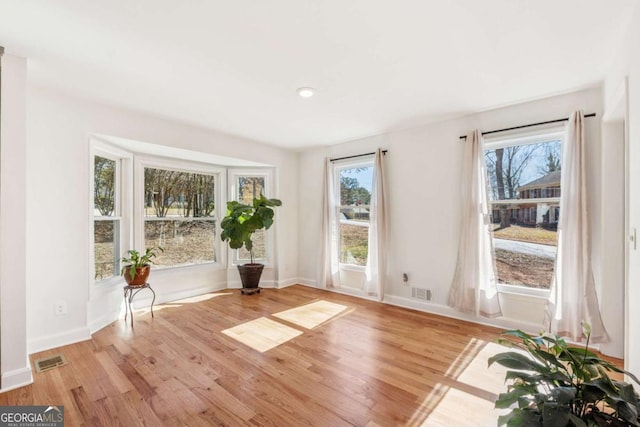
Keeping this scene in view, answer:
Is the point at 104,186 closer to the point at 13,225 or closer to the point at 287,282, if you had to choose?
the point at 13,225

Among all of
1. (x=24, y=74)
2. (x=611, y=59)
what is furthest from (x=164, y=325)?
(x=611, y=59)

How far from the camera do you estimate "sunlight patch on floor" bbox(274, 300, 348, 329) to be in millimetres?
3383

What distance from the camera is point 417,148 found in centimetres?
386

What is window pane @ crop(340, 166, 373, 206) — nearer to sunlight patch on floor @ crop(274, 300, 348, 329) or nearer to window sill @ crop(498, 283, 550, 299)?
sunlight patch on floor @ crop(274, 300, 348, 329)

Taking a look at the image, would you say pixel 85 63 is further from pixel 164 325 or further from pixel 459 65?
pixel 459 65

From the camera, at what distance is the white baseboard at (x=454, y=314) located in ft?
10.0

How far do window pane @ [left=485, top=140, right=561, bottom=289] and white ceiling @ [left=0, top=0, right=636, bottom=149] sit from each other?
24.2 inches

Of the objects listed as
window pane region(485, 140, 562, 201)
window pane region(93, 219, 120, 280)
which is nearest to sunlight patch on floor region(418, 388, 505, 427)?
window pane region(485, 140, 562, 201)

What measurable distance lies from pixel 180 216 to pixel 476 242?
13.8 feet

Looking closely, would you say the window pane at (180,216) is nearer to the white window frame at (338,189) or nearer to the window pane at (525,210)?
the white window frame at (338,189)

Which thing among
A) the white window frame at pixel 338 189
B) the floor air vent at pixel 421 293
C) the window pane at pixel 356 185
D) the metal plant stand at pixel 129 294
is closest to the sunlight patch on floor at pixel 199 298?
the metal plant stand at pixel 129 294

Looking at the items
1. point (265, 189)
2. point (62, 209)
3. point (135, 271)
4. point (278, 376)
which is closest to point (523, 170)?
point (278, 376)

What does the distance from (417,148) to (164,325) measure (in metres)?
3.85
